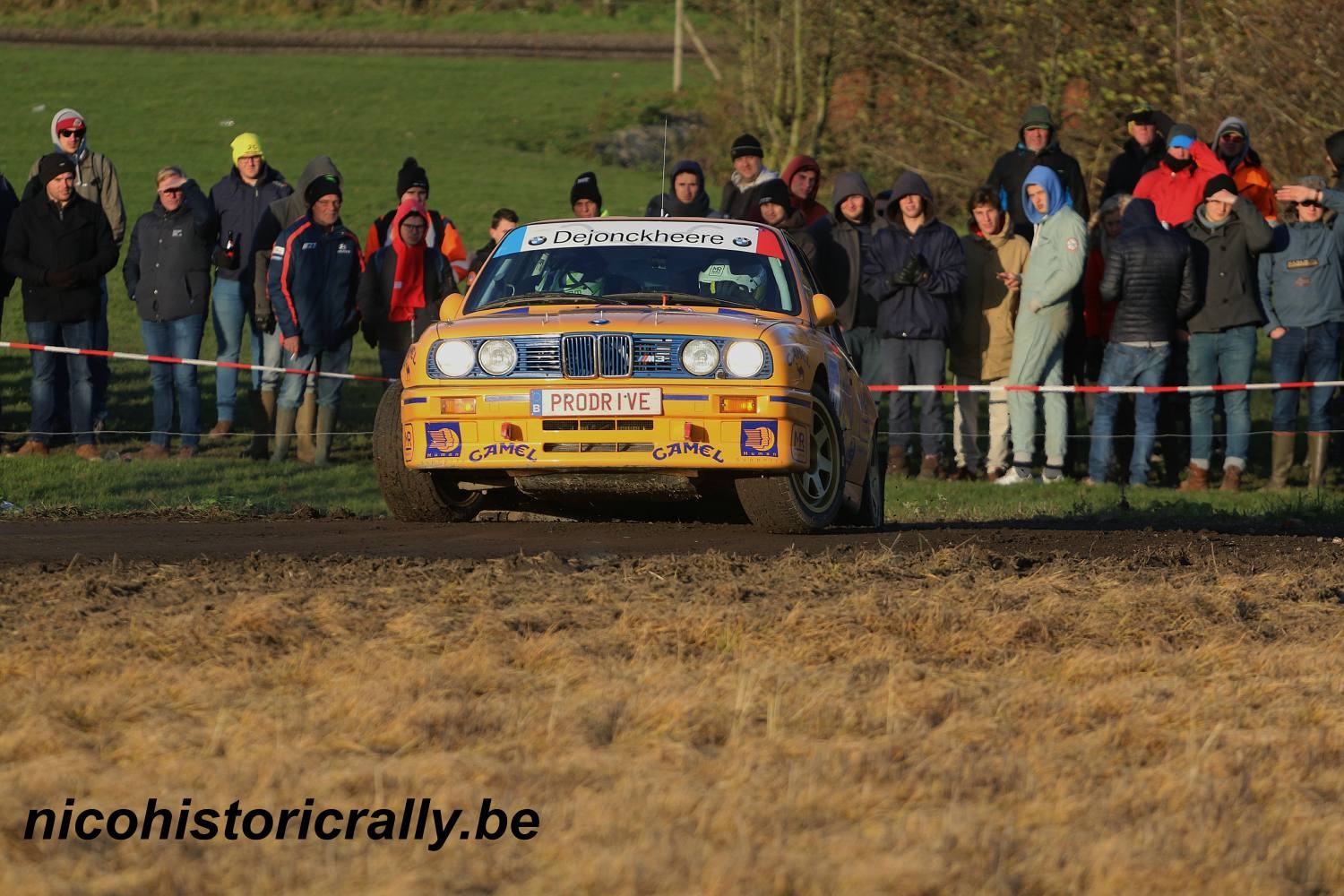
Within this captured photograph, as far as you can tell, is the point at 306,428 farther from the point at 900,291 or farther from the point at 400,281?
the point at 900,291

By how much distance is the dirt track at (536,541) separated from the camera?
9.70m

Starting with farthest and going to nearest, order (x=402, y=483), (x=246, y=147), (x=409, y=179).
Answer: (x=246, y=147)
(x=409, y=179)
(x=402, y=483)

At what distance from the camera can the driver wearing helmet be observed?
37.2 ft

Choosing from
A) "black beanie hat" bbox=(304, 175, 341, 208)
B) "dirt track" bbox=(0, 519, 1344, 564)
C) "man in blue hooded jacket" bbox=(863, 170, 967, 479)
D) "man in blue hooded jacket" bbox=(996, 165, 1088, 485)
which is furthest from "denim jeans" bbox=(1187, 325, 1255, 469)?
"black beanie hat" bbox=(304, 175, 341, 208)

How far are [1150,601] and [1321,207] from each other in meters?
9.40

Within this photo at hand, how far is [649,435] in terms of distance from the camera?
1004 cm

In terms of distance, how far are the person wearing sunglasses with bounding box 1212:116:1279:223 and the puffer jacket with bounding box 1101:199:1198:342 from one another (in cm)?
161

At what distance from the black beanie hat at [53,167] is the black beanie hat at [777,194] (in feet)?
17.8

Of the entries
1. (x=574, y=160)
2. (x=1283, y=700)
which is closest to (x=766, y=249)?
(x=1283, y=700)

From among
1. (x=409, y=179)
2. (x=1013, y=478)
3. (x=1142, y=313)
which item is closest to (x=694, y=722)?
(x=1013, y=478)

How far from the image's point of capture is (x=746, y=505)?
10531mm

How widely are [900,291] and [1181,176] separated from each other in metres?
2.67

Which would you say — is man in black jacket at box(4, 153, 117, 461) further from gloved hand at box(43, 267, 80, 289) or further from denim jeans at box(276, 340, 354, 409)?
denim jeans at box(276, 340, 354, 409)

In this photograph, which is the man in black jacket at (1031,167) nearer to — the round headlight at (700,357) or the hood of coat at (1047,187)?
the hood of coat at (1047,187)
